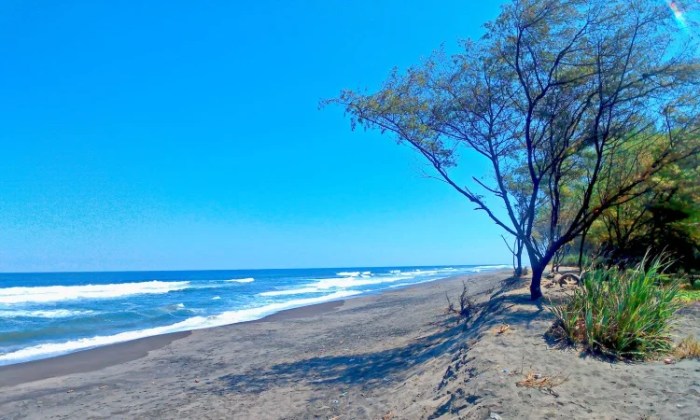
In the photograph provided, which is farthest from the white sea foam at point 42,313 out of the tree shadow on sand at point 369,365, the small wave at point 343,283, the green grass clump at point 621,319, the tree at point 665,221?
the small wave at point 343,283

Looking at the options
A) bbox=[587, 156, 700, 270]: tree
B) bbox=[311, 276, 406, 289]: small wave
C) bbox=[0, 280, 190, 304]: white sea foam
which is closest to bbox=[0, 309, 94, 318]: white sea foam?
bbox=[0, 280, 190, 304]: white sea foam

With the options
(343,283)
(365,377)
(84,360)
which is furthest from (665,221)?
(343,283)

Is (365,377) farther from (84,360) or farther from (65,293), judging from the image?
(65,293)

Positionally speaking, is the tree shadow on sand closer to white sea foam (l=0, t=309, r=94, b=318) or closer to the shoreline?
the shoreline

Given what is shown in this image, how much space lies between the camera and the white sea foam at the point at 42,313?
23.2 m

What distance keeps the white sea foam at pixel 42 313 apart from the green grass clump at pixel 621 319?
2321cm

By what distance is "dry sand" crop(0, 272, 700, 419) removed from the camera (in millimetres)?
5129

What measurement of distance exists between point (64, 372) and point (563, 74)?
13.7 metres

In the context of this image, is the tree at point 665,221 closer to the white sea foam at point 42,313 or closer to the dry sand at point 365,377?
the dry sand at point 365,377

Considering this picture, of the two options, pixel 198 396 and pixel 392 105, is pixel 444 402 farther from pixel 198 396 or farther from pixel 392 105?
pixel 392 105

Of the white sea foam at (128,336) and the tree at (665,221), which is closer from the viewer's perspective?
the white sea foam at (128,336)

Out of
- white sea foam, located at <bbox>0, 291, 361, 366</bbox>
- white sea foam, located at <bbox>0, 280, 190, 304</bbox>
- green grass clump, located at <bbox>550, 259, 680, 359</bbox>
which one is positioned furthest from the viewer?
white sea foam, located at <bbox>0, 280, 190, 304</bbox>

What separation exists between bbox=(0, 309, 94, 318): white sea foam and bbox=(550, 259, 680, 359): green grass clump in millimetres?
23213

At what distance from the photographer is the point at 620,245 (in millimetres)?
19219
